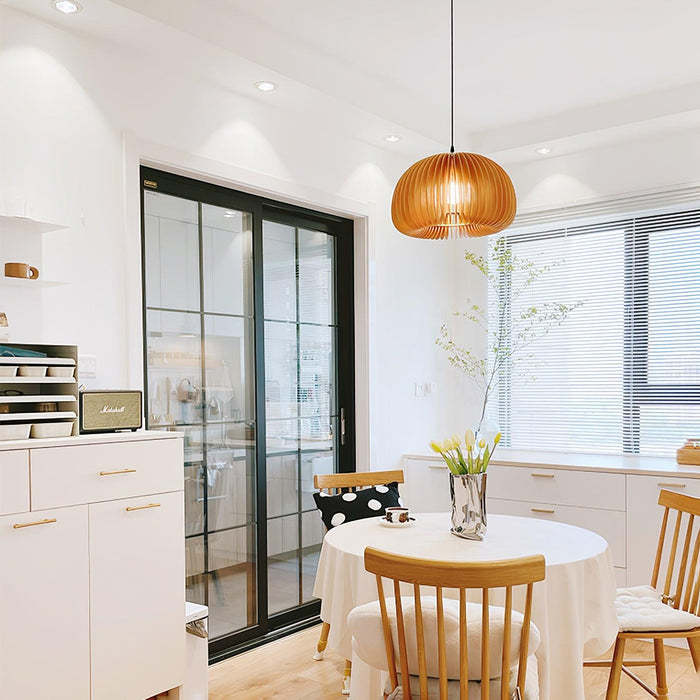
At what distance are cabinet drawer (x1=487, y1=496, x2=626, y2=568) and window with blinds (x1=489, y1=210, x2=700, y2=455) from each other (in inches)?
27.1

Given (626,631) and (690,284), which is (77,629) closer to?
(626,631)

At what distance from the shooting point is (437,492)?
4.42 m

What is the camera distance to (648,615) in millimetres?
2594

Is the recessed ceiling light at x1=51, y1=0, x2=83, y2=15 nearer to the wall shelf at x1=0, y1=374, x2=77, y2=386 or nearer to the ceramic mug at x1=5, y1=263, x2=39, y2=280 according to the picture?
the ceramic mug at x1=5, y1=263, x2=39, y2=280

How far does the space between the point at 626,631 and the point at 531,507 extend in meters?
1.62

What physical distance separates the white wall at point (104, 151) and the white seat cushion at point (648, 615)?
204 cm

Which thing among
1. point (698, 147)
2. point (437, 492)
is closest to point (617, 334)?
point (698, 147)

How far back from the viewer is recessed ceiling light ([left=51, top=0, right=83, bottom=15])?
2643mm

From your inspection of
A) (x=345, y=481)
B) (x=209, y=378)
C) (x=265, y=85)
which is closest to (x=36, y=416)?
(x=209, y=378)

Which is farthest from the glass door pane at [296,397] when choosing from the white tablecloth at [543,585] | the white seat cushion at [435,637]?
the white seat cushion at [435,637]

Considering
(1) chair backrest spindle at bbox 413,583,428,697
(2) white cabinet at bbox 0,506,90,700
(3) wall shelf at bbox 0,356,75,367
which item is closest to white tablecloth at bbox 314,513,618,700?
(1) chair backrest spindle at bbox 413,583,428,697

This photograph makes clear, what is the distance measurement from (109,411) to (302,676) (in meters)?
1.48

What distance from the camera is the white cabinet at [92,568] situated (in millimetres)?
2295

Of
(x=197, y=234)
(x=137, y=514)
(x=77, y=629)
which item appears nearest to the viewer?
(x=77, y=629)
